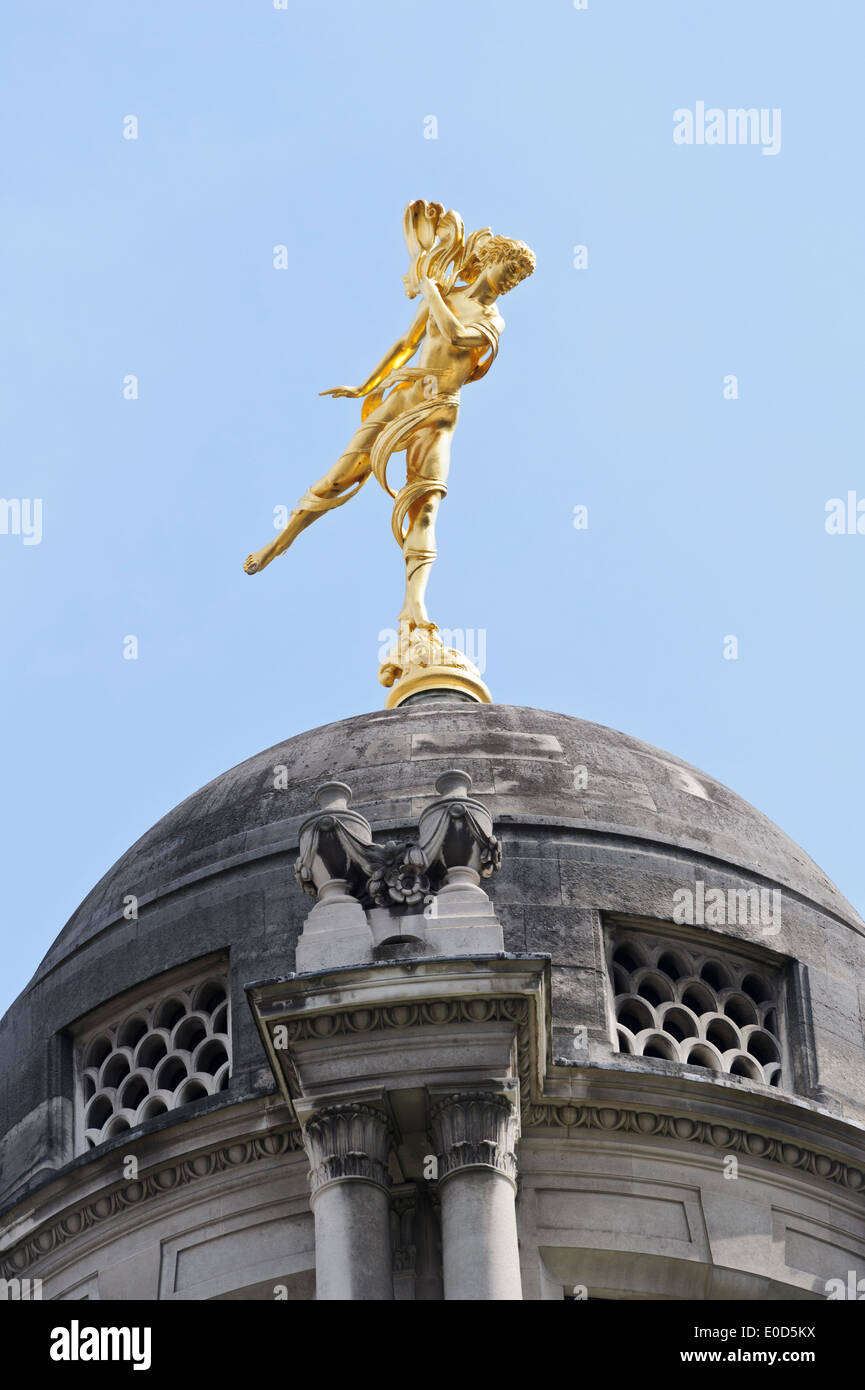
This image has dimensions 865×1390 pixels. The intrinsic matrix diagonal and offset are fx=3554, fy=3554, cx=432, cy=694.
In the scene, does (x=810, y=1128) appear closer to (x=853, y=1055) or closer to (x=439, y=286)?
(x=853, y=1055)

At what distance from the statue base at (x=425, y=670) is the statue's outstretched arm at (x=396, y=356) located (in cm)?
261

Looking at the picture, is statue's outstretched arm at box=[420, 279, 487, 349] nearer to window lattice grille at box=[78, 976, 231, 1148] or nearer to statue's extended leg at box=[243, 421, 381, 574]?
statue's extended leg at box=[243, 421, 381, 574]

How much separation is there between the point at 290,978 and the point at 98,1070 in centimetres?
478

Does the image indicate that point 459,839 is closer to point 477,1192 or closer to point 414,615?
point 477,1192

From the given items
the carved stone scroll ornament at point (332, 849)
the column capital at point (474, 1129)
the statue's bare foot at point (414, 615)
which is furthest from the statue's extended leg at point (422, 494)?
the column capital at point (474, 1129)

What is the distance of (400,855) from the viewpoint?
91.7 ft

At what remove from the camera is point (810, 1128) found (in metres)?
28.8

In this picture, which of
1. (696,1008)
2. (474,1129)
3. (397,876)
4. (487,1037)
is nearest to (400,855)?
(397,876)

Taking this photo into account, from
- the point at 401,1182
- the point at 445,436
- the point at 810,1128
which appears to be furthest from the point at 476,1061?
the point at 445,436

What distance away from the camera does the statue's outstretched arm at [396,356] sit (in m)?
36.2

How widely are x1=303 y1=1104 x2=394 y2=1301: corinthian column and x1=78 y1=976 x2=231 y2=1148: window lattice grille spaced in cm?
334

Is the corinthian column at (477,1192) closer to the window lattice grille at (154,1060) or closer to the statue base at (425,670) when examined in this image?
the window lattice grille at (154,1060)

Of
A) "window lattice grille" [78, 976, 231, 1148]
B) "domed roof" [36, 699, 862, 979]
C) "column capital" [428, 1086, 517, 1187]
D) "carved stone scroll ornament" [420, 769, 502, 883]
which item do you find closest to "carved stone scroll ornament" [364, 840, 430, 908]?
"carved stone scroll ornament" [420, 769, 502, 883]
